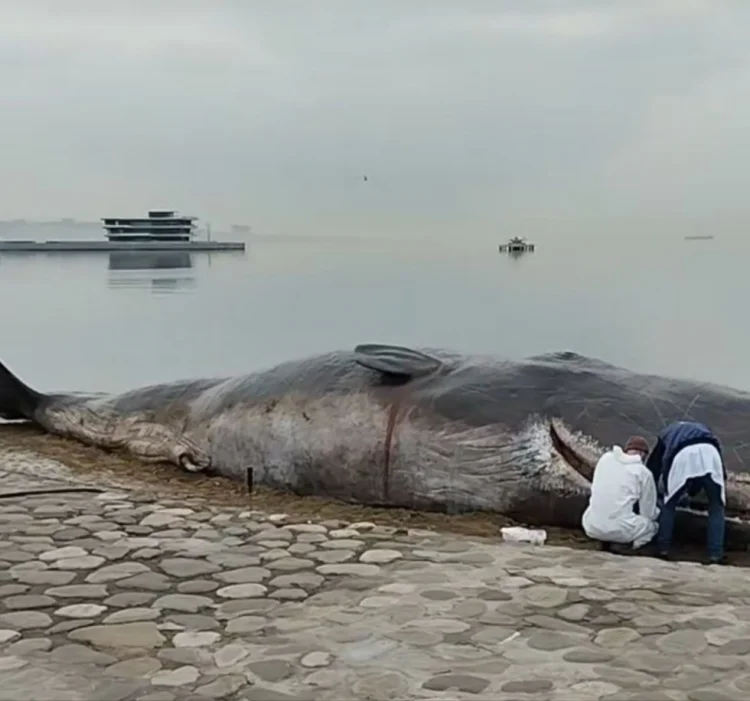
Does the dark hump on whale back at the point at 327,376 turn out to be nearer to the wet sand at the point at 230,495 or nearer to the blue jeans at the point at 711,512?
the wet sand at the point at 230,495

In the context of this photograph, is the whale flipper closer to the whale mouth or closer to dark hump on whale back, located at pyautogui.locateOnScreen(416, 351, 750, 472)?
dark hump on whale back, located at pyautogui.locateOnScreen(416, 351, 750, 472)

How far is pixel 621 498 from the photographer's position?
9.05 metres

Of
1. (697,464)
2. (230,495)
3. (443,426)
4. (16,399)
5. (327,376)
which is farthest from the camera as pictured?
(16,399)

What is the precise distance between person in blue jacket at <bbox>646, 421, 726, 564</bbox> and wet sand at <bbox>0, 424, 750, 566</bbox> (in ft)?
0.57

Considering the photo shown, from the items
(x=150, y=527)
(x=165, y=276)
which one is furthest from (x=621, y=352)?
(x=165, y=276)

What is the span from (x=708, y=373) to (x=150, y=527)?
3001 centimetres

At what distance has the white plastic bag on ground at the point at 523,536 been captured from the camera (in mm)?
8930

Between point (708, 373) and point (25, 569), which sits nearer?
point (25, 569)

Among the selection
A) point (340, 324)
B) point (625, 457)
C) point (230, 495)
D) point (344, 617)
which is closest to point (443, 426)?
point (625, 457)

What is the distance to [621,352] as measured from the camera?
139 feet

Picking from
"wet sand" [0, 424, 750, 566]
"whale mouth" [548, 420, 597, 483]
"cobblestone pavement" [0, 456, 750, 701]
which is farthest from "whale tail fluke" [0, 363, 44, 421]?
"whale mouth" [548, 420, 597, 483]

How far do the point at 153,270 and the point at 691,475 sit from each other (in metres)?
141

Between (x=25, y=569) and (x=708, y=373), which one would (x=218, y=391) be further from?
(x=708, y=373)

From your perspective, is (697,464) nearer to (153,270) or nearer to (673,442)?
(673,442)
